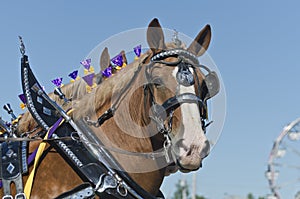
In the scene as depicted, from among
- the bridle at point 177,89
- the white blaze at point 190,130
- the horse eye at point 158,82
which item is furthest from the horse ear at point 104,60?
the white blaze at point 190,130

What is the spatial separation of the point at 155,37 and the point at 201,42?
438 millimetres

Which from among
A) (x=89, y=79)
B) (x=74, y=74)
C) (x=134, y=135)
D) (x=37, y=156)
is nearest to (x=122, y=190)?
(x=134, y=135)

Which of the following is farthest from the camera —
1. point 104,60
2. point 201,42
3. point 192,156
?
point 104,60

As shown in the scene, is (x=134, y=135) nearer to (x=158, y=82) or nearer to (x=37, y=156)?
(x=158, y=82)

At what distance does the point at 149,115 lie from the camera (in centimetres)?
485

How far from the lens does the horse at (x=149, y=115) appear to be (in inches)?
185

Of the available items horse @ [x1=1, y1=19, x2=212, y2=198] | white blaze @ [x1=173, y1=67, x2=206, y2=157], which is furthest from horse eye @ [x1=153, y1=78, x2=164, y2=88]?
white blaze @ [x1=173, y1=67, x2=206, y2=157]

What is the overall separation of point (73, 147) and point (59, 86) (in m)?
1.74

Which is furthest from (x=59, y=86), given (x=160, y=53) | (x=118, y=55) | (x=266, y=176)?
(x=266, y=176)

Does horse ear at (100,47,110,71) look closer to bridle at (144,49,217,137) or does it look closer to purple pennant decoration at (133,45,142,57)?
purple pennant decoration at (133,45,142,57)

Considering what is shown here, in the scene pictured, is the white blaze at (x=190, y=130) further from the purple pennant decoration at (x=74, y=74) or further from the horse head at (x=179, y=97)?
the purple pennant decoration at (x=74, y=74)

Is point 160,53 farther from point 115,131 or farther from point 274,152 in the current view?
point 274,152

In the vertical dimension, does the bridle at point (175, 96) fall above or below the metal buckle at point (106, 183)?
above

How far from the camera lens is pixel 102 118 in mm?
5074
